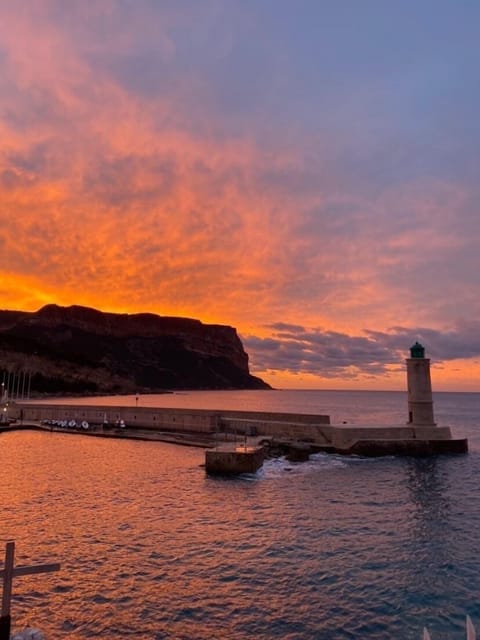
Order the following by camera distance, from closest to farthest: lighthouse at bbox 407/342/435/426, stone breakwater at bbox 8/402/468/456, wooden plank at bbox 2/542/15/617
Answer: wooden plank at bbox 2/542/15/617 < stone breakwater at bbox 8/402/468/456 < lighthouse at bbox 407/342/435/426

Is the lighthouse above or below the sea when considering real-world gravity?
above

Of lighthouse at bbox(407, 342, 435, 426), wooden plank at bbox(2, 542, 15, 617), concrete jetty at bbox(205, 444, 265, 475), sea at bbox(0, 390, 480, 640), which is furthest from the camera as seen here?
lighthouse at bbox(407, 342, 435, 426)

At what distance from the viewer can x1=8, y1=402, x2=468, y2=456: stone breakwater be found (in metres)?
52.2

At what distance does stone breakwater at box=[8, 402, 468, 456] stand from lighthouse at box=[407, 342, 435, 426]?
1.49m

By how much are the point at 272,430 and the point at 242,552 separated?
36.6 meters

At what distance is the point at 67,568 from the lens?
19672 mm

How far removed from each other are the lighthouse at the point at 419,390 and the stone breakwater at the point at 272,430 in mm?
1495

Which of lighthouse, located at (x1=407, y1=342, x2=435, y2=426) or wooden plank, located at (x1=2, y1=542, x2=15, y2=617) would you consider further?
lighthouse, located at (x1=407, y1=342, x2=435, y2=426)

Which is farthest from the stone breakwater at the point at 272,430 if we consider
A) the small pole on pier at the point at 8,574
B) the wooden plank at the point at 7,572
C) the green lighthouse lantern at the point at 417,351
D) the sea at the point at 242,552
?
the wooden plank at the point at 7,572

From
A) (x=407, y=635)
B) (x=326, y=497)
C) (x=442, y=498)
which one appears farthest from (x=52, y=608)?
(x=442, y=498)

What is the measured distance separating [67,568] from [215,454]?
21.6 metres

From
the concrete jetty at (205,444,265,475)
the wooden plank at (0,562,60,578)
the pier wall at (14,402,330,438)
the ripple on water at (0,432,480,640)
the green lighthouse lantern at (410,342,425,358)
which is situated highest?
the green lighthouse lantern at (410,342,425,358)

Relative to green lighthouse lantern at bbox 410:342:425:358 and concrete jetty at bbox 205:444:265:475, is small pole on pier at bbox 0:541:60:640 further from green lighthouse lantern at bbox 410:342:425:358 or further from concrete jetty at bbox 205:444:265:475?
green lighthouse lantern at bbox 410:342:425:358

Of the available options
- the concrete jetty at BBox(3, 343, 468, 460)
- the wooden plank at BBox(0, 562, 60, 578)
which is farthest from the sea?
the concrete jetty at BBox(3, 343, 468, 460)
